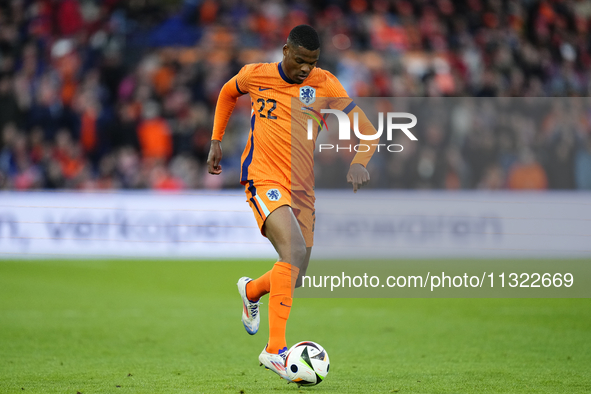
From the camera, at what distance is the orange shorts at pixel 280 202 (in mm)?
5238

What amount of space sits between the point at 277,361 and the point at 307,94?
6.18ft

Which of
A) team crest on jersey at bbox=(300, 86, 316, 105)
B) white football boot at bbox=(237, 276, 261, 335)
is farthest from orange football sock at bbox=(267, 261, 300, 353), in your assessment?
team crest on jersey at bbox=(300, 86, 316, 105)

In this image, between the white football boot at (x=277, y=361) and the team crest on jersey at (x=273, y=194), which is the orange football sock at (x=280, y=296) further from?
the team crest on jersey at (x=273, y=194)

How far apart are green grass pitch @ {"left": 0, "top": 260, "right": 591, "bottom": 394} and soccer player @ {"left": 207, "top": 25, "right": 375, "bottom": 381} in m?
0.66

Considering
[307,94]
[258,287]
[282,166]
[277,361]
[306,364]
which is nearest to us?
[306,364]

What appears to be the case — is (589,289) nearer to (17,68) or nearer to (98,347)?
(98,347)

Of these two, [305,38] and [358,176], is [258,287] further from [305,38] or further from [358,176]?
[305,38]

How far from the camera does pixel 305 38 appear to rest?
5.11 m

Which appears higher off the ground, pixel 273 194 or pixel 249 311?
pixel 273 194

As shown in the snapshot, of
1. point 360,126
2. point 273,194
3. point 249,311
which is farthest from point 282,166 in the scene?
point 249,311

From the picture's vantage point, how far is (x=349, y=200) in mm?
12008

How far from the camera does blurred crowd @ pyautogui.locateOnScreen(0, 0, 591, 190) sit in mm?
12328

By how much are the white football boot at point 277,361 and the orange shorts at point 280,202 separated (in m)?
0.85

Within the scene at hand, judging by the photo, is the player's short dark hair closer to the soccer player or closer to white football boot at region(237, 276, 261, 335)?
the soccer player
